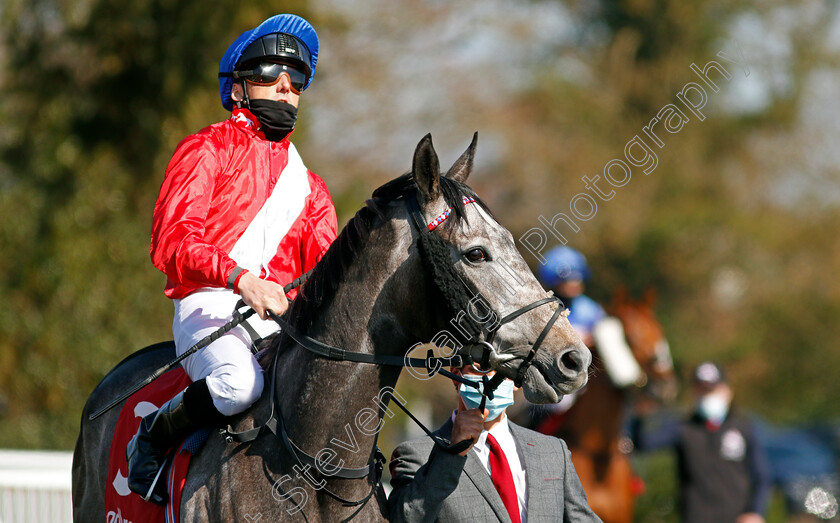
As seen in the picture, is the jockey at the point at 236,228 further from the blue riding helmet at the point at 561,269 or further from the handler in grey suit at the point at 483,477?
the blue riding helmet at the point at 561,269

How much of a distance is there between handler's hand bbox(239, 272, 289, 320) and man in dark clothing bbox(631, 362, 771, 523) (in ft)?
15.3

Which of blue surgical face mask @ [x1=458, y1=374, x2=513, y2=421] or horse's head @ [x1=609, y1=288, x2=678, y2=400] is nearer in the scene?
blue surgical face mask @ [x1=458, y1=374, x2=513, y2=421]

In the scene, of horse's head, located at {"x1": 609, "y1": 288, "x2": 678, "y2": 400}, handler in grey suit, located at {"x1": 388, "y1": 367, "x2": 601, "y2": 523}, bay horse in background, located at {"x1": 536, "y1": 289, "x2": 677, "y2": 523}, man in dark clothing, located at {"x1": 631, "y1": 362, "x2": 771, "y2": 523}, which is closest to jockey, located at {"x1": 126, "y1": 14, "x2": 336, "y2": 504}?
handler in grey suit, located at {"x1": 388, "y1": 367, "x2": 601, "y2": 523}

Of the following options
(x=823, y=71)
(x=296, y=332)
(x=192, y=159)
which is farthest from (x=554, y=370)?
(x=823, y=71)

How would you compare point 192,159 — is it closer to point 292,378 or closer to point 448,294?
point 292,378

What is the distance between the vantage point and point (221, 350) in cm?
281

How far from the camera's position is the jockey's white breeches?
271 cm

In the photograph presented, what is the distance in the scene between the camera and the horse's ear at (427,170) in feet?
8.23

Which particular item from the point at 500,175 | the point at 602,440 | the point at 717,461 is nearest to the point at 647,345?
the point at 717,461

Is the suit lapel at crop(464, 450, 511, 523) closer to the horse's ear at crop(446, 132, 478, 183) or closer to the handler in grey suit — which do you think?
the handler in grey suit

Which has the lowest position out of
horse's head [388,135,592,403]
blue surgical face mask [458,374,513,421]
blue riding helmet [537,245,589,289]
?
blue surgical face mask [458,374,513,421]

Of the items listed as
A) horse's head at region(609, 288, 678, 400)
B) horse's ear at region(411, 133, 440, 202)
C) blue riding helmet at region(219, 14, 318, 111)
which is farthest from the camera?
horse's head at region(609, 288, 678, 400)

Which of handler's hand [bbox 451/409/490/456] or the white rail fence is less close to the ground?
handler's hand [bbox 451/409/490/456]

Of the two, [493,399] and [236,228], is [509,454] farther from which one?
[236,228]
